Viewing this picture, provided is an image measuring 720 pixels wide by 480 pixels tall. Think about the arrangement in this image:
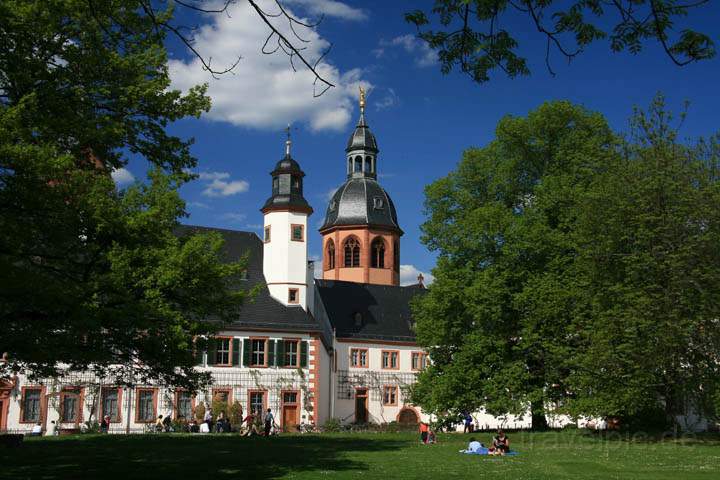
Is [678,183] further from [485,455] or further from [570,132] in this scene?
[485,455]

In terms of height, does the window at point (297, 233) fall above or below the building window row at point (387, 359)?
above

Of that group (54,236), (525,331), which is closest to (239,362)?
(525,331)

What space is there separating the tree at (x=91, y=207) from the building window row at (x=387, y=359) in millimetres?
30927

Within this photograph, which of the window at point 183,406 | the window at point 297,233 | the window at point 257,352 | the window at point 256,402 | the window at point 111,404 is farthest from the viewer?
the window at point 297,233

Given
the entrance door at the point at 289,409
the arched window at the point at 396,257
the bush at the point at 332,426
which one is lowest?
the bush at the point at 332,426

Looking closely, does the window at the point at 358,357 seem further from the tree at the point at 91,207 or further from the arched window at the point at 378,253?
the tree at the point at 91,207

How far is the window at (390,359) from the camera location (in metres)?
52.2

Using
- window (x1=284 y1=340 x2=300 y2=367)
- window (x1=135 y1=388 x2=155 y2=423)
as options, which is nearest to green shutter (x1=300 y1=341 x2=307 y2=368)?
window (x1=284 y1=340 x2=300 y2=367)

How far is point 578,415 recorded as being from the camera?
29047 mm

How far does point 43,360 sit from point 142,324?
2.30m

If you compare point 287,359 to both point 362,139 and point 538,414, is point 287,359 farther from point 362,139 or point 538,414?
point 362,139

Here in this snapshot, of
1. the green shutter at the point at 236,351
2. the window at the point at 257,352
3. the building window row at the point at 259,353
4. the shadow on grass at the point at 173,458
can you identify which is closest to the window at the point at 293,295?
the building window row at the point at 259,353

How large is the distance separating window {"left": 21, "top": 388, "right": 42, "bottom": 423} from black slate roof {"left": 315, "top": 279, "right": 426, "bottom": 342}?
18.2 m

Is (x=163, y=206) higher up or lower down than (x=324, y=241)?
lower down
